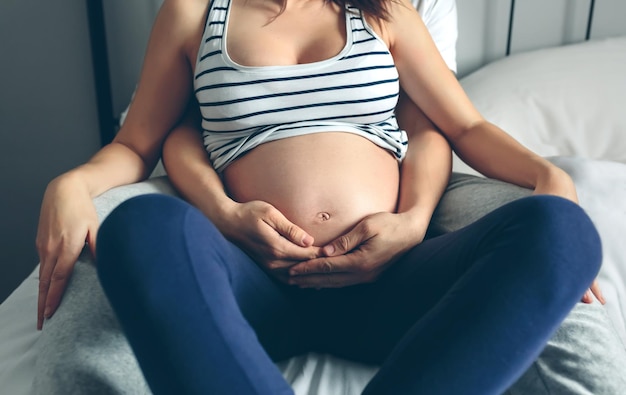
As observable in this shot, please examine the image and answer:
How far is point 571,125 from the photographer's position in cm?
139

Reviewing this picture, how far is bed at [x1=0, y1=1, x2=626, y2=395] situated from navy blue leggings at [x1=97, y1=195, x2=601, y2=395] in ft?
0.96

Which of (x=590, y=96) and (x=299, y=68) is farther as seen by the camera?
(x=590, y=96)

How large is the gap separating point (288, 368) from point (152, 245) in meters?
0.31

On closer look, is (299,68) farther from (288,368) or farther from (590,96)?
(590,96)

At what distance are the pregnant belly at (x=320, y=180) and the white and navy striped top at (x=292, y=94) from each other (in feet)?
0.07

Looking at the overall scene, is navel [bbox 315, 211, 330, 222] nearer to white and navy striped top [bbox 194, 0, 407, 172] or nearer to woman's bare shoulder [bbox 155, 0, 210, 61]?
white and navy striped top [bbox 194, 0, 407, 172]

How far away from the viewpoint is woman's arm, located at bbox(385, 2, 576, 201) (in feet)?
3.29

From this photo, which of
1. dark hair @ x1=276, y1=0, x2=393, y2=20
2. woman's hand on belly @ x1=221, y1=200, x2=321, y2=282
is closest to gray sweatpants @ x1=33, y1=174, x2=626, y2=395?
woman's hand on belly @ x1=221, y1=200, x2=321, y2=282

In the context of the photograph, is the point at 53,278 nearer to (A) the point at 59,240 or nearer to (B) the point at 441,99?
(A) the point at 59,240

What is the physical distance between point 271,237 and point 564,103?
0.85 meters

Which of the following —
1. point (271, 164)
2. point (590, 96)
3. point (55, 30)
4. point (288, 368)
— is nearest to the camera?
point (288, 368)

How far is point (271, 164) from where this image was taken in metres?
0.97

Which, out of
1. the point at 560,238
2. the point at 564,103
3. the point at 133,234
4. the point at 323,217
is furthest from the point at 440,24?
the point at 133,234

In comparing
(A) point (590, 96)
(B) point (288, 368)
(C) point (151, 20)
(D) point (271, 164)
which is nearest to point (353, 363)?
(B) point (288, 368)
